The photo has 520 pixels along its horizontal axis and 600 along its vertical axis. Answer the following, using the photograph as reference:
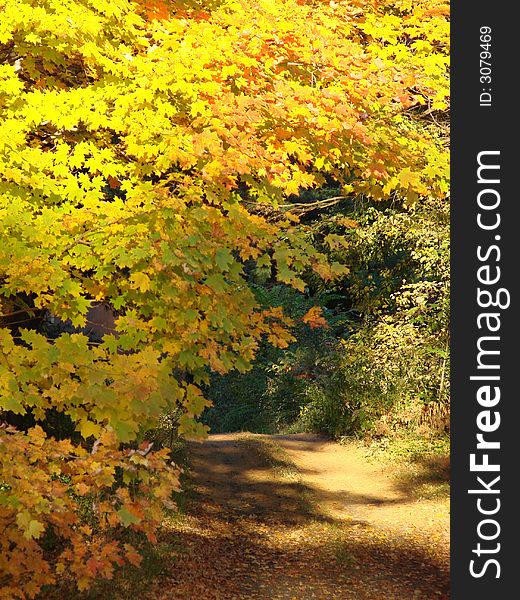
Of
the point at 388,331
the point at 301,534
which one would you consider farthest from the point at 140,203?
the point at 388,331

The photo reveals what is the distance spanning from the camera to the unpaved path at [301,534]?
9.55 m

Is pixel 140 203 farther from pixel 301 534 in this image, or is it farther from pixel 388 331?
pixel 388 331

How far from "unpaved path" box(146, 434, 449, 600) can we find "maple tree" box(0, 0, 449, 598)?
1843mm

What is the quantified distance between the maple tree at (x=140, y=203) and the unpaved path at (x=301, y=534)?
1843 mm

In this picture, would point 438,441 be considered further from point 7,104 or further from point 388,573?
point 7,104

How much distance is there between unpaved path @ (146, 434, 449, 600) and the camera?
9.55 m

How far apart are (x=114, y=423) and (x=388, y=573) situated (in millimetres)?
5578

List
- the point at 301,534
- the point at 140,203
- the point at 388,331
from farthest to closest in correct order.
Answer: the point at 388,331 → the point at 301,534 → the point at 140,203

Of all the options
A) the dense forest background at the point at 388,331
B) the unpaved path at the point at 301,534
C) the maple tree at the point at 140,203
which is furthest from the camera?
the dense forest background at the point at 388,331

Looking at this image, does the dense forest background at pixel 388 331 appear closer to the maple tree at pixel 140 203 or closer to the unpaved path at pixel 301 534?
the unpaved path at pixel 301 534

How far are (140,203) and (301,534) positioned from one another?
6271 mm

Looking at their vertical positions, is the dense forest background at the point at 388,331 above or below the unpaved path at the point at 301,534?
above

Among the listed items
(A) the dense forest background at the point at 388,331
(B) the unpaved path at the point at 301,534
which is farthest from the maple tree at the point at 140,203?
(A) the dense forest background at the point at 388,331

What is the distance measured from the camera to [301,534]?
1153cm
